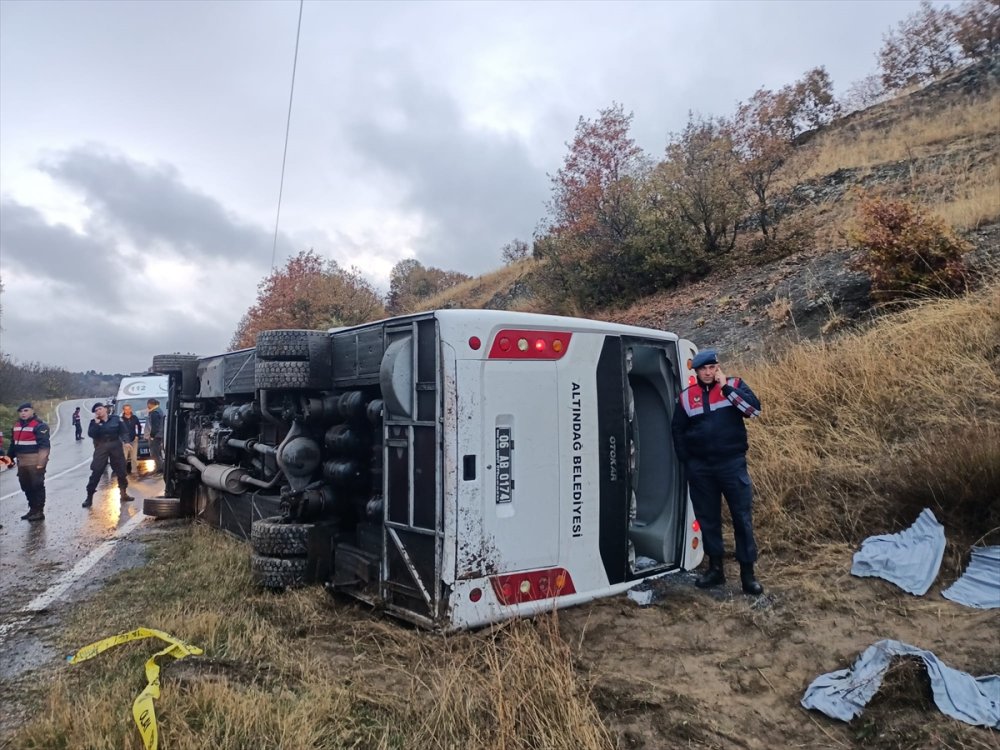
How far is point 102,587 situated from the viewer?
522cm

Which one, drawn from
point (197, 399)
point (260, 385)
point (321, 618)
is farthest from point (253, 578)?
point (197, 399)

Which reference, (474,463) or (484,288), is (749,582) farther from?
(484,288)

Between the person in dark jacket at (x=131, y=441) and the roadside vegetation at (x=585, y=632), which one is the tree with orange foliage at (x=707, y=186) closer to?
the roadside vegetation at (x=585, y=632)

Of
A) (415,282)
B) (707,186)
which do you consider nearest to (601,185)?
(707,186)

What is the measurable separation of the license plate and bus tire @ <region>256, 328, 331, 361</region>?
1.82m

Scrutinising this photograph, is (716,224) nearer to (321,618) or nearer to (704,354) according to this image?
(704,354)

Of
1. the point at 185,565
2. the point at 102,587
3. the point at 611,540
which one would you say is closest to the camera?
the point at 611,540

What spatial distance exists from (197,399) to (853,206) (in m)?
11.6

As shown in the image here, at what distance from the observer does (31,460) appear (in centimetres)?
906

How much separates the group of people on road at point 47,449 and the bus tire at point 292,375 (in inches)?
241

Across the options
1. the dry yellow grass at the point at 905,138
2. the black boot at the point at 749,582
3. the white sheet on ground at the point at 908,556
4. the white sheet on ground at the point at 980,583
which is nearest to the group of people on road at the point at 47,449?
the black boot at the point at 749,582

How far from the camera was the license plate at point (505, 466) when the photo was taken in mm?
3527

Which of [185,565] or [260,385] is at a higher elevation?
[260,385]

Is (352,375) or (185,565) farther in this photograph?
(185,565)
